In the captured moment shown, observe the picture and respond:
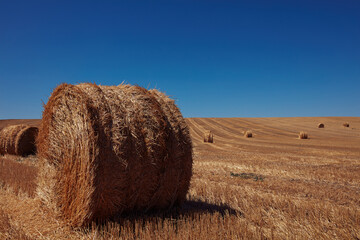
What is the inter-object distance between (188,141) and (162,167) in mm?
790

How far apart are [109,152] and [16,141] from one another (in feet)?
39.9

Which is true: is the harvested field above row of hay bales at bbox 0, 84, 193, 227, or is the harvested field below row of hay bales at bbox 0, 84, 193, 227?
below

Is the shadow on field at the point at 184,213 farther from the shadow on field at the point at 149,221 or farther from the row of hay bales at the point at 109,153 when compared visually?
the row of hay bales at the point at 109,153

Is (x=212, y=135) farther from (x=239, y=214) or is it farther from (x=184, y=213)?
(x=184, y=213)

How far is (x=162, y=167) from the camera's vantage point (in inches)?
194

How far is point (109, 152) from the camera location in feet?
14.1

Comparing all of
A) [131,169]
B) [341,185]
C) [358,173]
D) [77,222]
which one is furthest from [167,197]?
[358,173]

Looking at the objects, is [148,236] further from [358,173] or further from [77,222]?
[358,173]

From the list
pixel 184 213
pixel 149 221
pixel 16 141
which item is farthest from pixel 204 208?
pixel 16 141

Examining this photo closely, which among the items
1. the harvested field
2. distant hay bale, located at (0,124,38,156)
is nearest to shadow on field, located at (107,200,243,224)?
the harvested field

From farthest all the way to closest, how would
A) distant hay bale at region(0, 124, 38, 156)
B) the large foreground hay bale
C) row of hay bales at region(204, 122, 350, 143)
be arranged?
row of hay bales at region(204, 122, 350, 143) < distant hay bale at region(0, 124, 38, 156) < the large foreground hay bale

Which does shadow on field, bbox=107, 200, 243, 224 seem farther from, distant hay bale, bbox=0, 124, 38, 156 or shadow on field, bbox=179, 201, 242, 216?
distant hay bale, bbox=0, 124, 38, 156

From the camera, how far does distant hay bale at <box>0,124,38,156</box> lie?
14102 mm

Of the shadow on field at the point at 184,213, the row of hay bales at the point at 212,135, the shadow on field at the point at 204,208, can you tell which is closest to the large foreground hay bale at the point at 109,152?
the shadow on field at the point at 184,213
